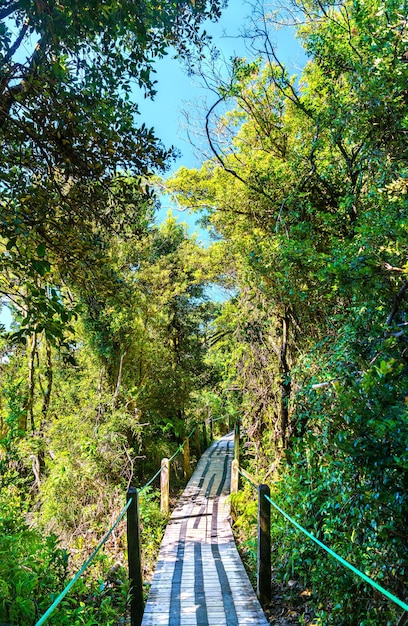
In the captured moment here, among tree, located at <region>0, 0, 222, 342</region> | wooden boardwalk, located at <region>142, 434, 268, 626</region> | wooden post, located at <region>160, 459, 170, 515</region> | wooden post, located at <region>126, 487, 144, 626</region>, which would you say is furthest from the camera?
wooden post, located at <region>160, 459, 170, 515</region>

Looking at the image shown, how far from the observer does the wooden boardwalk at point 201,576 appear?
3498 millimetres

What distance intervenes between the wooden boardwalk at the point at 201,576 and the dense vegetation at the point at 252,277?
46cm

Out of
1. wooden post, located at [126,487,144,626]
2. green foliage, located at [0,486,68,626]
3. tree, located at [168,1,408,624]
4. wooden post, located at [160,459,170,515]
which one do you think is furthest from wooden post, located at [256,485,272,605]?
wooden post, located at [160,459,170,515]

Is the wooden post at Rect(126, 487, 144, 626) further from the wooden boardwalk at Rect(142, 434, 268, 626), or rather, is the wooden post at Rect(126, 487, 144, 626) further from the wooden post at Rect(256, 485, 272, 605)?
the wooden post at Rect(256, 485, 272, 605)

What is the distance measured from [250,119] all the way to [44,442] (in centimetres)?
718

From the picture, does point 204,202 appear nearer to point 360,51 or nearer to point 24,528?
point 360,51

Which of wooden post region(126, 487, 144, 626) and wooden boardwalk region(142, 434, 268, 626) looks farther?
wooden post region(126, 487, 144, 626)

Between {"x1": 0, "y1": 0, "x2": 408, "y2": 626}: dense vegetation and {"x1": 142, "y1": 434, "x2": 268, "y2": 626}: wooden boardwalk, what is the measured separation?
1.51ft

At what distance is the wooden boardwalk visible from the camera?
138 inches

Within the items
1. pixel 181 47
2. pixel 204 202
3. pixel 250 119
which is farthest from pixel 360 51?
pixel 204 202

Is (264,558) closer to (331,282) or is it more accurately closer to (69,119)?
(331,282)

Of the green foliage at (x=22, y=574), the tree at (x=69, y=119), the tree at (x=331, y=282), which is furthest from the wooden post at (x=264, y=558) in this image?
the tree at (x=69, y=119)

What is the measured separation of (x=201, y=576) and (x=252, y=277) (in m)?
3.49

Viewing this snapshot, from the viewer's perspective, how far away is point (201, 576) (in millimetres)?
4430
